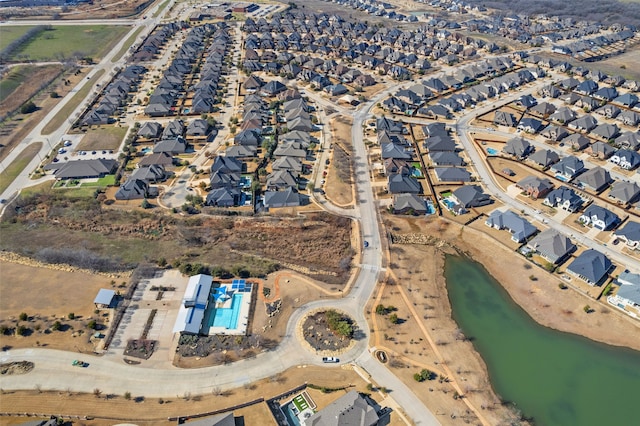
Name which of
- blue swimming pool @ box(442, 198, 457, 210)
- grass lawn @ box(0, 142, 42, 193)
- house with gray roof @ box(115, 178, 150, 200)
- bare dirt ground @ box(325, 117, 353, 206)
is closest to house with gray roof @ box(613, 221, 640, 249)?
blue swimming pool @ box(442, 198, 457, 210)

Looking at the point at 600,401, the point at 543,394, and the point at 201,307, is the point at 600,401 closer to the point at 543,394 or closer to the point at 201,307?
the point at 543,394

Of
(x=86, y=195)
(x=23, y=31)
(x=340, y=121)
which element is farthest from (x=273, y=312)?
(x=23, y=31)

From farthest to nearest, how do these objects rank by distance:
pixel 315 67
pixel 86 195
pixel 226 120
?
pixel 315 67
pixel 226 120
pixel 86 195

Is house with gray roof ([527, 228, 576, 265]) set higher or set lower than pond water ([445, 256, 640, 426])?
higher

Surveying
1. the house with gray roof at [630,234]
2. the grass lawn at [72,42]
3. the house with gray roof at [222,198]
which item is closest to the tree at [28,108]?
the grass lawn at [72,42]

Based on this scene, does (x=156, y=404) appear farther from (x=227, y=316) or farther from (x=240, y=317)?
(x=240, y=317)

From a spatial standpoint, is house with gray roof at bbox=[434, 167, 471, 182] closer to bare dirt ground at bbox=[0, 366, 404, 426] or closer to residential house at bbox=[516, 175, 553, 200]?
residential house at bbox=[516, 175, 553, 200]
